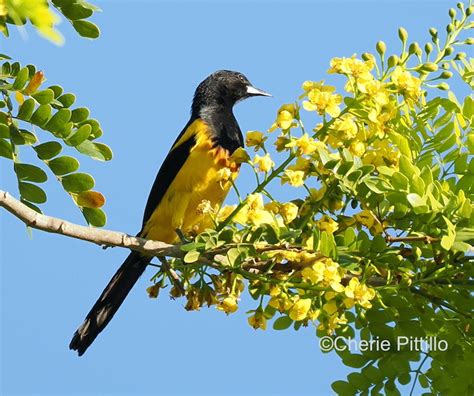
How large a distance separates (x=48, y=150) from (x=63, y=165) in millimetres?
54

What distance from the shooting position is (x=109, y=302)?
10.7 feet

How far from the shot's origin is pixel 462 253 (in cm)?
181

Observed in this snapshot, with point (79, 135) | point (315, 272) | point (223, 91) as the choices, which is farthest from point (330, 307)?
point (223, 91)

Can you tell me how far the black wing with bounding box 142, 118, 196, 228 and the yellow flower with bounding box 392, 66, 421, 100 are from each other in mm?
1911

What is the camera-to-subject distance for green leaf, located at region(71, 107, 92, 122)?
196cm

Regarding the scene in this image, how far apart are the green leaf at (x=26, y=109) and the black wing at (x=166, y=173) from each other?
1.76 metres

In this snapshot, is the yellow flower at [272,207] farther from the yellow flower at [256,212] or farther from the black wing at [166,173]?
the black wing at [166,173]

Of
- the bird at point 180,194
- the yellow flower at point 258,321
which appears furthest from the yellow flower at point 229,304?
the bird at point 180,194

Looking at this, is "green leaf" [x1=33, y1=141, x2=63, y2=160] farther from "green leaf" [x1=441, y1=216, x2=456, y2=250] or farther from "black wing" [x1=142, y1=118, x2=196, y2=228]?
"black wing" [x1=142, y1=118, x2=196, y2=228]

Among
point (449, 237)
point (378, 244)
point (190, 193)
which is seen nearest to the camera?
point (449, 237)

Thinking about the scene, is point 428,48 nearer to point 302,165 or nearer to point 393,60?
point 393,60

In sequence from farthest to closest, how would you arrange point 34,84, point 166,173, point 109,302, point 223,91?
point 223,91 < point 166,173 < point 109,302 < point 34,84

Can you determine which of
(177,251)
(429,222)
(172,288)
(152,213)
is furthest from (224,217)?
(152,213)

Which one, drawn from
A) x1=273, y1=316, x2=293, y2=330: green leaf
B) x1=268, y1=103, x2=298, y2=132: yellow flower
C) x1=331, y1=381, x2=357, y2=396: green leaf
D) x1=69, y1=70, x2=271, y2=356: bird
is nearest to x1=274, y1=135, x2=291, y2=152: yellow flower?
x1=268, y1=103, x2=298, y2=132: yellow flower
